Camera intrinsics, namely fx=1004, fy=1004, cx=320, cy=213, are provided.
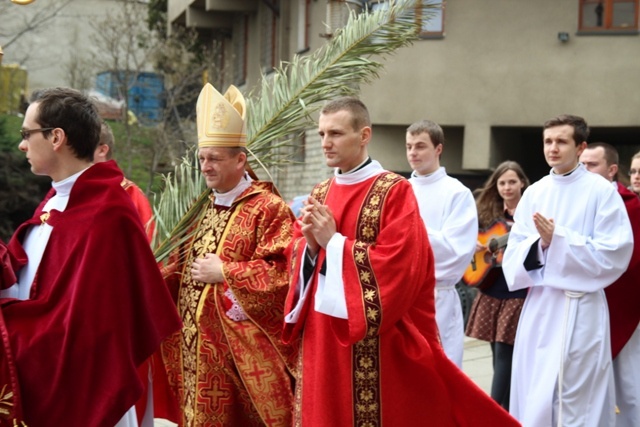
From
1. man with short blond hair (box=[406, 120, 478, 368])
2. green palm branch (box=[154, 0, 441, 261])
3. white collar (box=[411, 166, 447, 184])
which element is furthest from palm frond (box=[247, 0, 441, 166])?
white collar (box=[411, 166, 447, 184])

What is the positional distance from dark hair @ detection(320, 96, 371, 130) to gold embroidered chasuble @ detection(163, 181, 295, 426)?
0.75 metres

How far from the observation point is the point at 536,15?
16.8 metres

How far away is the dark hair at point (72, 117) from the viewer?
3.98 meters

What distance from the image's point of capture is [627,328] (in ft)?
22.0

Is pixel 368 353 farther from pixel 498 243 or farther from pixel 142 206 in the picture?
pixel 498 243

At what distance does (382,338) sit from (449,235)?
7.10ft

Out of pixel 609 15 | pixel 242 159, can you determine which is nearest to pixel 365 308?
pixel 242 159

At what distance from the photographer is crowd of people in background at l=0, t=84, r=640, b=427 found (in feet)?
12.6

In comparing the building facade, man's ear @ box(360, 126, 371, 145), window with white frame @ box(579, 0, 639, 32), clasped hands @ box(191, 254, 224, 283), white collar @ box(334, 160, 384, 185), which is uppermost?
window with white frame @ box(579, 0, 639, 32)

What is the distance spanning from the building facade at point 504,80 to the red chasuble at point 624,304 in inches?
379

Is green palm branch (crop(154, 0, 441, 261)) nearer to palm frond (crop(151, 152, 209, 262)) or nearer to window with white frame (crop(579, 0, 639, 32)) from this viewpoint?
palm frond (crop(151, 152, 209, 262))

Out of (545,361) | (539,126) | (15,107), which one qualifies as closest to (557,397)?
(545,361)

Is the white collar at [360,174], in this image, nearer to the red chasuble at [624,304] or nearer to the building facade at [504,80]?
the red chasuble at [624,304]

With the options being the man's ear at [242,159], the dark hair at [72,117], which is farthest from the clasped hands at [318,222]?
the dark hair at [72,117]
